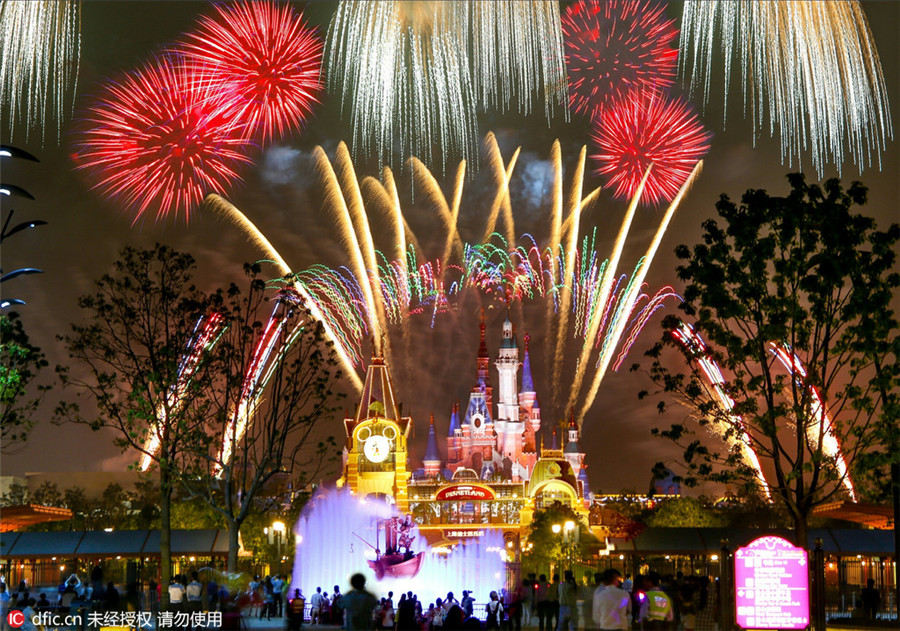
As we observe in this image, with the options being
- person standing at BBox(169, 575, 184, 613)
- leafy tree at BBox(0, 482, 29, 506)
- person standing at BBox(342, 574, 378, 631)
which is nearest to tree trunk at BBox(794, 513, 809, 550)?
person standing at BBox(342, 574, 378, 631)

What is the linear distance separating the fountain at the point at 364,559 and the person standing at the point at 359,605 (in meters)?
18.7

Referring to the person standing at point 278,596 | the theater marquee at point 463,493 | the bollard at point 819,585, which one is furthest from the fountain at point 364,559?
the bollard at point 819,585

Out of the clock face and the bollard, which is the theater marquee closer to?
the clock face

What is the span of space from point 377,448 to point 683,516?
98.3ft

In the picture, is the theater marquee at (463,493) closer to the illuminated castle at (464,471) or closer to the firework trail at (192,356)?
the illuminated castle at (464,471)

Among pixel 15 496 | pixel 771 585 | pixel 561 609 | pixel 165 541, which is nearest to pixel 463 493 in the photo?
pixel 15 496

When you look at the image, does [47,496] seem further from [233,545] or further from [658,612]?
[658,612]

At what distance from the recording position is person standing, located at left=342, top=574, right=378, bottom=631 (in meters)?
15.1

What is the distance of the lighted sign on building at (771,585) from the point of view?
666 inches

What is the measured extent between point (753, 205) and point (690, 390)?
4451mm

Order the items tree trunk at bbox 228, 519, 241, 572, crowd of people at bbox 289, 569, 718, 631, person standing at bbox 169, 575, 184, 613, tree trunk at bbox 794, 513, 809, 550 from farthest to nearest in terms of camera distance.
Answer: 1. tree trunk at bbox 228, 519, 241, 572
2. tree trunk at bbox 794, 513, 809, 550
3. person standing at bbox 169, 575, 184, 613
4. crowd of people at bbox 289, 569, 718, 631

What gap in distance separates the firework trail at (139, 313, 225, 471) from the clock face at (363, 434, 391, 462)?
5011 centimetres

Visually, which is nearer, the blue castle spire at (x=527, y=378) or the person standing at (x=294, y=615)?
the person standing at (x=294, y=615)

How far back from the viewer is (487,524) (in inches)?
3629
